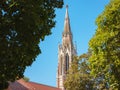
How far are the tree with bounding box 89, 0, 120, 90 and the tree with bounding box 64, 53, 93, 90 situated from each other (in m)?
12.9

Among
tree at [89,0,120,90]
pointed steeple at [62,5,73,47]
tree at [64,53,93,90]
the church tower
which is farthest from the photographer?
pointed steeple at [62,5,73,47]

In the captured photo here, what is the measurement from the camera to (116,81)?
28656 mm

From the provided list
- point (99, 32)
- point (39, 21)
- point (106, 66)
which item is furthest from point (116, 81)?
point (39, 21)

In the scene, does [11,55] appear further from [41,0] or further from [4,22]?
[41,0]

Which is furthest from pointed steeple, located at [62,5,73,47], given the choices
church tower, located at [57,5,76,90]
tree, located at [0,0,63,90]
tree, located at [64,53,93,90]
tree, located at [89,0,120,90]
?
tree, located at [0,0,63,90]

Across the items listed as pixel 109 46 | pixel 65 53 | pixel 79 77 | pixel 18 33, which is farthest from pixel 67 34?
pixel 18 33

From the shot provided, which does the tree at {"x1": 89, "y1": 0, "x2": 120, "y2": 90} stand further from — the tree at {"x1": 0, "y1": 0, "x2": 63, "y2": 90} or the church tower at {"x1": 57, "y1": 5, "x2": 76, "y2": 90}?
the church tower at {"x1": 57, "y1": 5, "x2": 76, "y2": 90}

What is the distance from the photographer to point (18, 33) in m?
18.6

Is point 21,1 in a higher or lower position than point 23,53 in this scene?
higher

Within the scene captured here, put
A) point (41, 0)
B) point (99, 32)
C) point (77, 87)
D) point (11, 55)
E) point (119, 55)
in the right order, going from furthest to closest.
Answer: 1. point (77, 87)
2. point (99, 32)
3. point (119, 55)
4. point (41, 0)
5. point (11, 55)

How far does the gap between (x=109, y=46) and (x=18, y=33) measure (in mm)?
12287

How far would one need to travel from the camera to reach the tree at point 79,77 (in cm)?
4312

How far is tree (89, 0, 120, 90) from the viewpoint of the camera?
28.7 m

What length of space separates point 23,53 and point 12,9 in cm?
249
